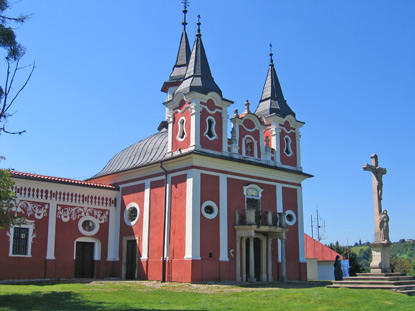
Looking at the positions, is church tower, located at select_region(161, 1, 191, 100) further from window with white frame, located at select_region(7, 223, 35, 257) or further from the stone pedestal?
the stone pedestal

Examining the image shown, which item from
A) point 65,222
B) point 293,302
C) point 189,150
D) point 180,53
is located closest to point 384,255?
point 293,302

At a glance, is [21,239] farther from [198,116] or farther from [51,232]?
[198,116]

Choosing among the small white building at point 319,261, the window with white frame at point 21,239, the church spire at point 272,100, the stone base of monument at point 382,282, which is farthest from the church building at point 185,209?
the small white building at point 319,261

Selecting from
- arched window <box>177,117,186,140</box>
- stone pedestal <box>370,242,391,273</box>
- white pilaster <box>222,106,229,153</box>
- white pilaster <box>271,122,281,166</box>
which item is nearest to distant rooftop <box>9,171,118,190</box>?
arched window <box>177,117,186,140</box>

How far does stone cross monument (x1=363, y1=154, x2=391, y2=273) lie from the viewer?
18188mm

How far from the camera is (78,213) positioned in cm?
2639

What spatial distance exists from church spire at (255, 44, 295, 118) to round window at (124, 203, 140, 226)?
32.3 ft

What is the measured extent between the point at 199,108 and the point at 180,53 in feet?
39.7

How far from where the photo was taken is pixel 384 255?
1823 centimetres

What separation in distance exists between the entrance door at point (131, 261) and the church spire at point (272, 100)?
37.1ft

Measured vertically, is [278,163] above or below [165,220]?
above

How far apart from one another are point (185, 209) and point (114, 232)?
5.99 meters

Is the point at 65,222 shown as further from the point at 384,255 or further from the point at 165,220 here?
the point at 384,255

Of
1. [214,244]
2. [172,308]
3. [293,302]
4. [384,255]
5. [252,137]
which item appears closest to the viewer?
[172,308]
